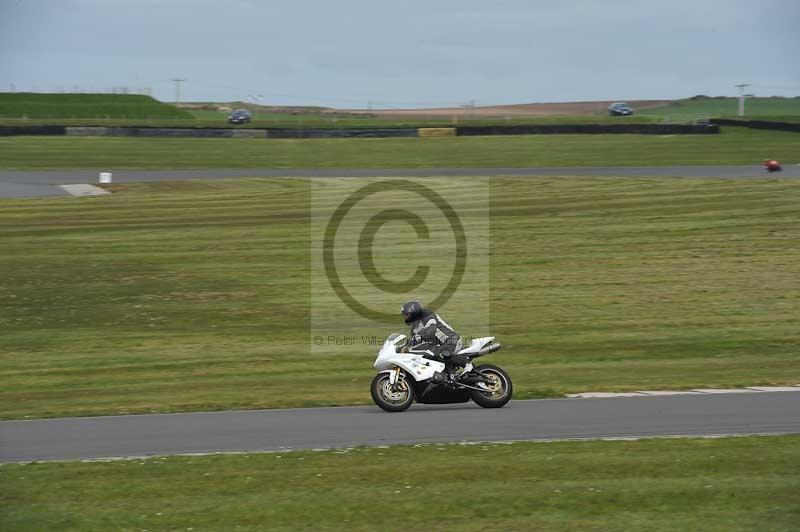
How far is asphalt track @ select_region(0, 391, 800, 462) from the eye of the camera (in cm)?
1252

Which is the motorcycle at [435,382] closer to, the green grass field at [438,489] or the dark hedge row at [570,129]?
the green grass field at [438,489]

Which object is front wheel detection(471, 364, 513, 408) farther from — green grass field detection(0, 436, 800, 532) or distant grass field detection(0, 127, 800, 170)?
distant grass field detection(0, 127, 800, 170)

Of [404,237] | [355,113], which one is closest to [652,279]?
[404,237]

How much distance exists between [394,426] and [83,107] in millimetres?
74624

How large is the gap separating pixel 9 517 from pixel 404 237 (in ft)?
71.4

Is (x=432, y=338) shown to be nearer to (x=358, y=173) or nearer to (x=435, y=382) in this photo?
(x=435, y=382)

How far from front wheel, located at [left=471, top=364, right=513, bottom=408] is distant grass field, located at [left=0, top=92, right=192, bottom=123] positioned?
65.0m

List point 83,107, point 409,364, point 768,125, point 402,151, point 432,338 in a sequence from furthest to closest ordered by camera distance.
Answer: point 83,107, point 768,125, point 402,151, point 432,338, point 409,364

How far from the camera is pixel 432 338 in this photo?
14.9 metres

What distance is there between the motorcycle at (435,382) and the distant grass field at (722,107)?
78184mm

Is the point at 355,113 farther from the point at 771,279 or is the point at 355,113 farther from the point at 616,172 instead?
the point at 771,279

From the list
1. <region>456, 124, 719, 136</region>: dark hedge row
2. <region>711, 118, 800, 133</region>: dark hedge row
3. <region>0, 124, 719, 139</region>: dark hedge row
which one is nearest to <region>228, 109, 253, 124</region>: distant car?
<region>0, 124, 719, 139</region>: dark hedge row

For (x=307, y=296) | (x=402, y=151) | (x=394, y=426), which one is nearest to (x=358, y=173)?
(x=402, y=151)

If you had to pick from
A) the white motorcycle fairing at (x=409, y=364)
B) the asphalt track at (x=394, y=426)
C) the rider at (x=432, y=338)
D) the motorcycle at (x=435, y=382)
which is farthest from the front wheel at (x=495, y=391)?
the white motorcycle fairing at (x=409, y=364)
